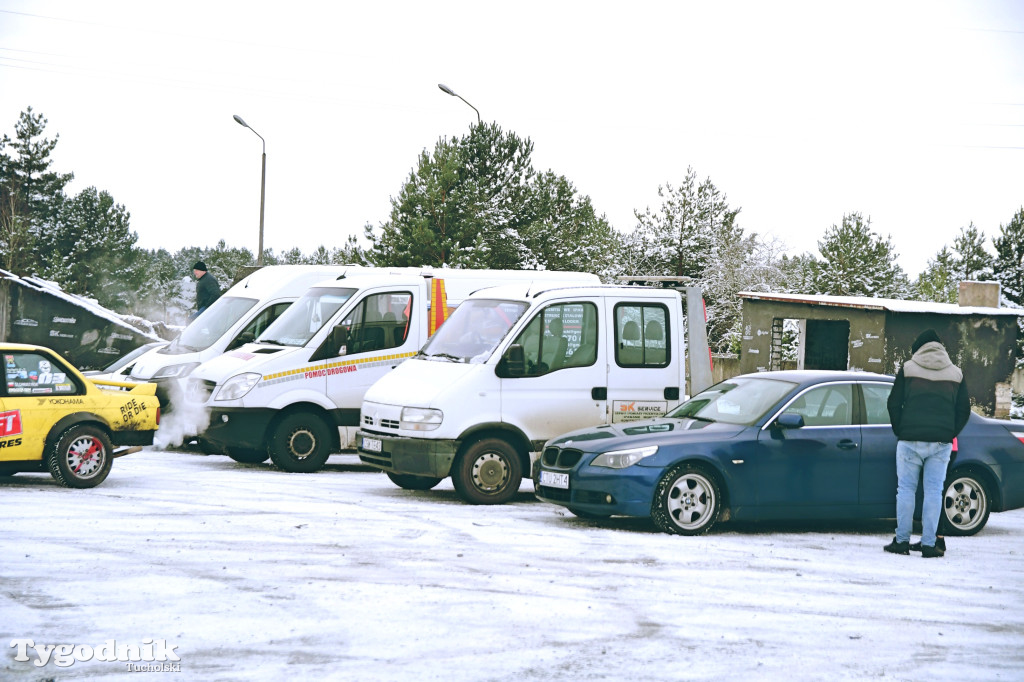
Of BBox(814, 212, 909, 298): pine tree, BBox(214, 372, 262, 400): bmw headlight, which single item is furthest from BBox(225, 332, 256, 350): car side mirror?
BBox(814, 212, 909, 298): pine tree

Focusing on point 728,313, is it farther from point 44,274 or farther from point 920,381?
point 920,381

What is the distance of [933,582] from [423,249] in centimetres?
4239

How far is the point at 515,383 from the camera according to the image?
1110 cm

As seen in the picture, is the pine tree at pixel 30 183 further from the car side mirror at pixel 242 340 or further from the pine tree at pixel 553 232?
the car side mirror at pixel 242 340

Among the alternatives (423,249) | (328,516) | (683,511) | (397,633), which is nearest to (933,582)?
(683,511)

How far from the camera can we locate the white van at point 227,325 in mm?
14432

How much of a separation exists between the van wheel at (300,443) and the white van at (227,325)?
66.8 inches

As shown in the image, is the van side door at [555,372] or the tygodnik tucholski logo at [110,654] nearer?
the tygodnik tucholski logo at [110,654]

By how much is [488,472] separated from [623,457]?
78.6 inches

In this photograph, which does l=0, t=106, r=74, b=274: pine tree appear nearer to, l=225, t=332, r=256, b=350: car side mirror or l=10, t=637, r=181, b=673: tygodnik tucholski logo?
l=225, t=332, r=256, b=350: car side mirror

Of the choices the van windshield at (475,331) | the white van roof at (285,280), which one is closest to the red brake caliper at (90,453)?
the van windshield at (475,331)

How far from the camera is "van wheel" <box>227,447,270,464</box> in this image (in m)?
14.1

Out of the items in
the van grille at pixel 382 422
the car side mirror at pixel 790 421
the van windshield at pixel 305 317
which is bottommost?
the van grille at pixel 382 422

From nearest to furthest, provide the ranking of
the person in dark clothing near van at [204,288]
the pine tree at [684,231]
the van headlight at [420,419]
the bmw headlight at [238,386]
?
the van headlight at [420,419], the bmw headlight at [238,386], the person in dark clothing near van at [204,288], the pine tree at [684,231]
